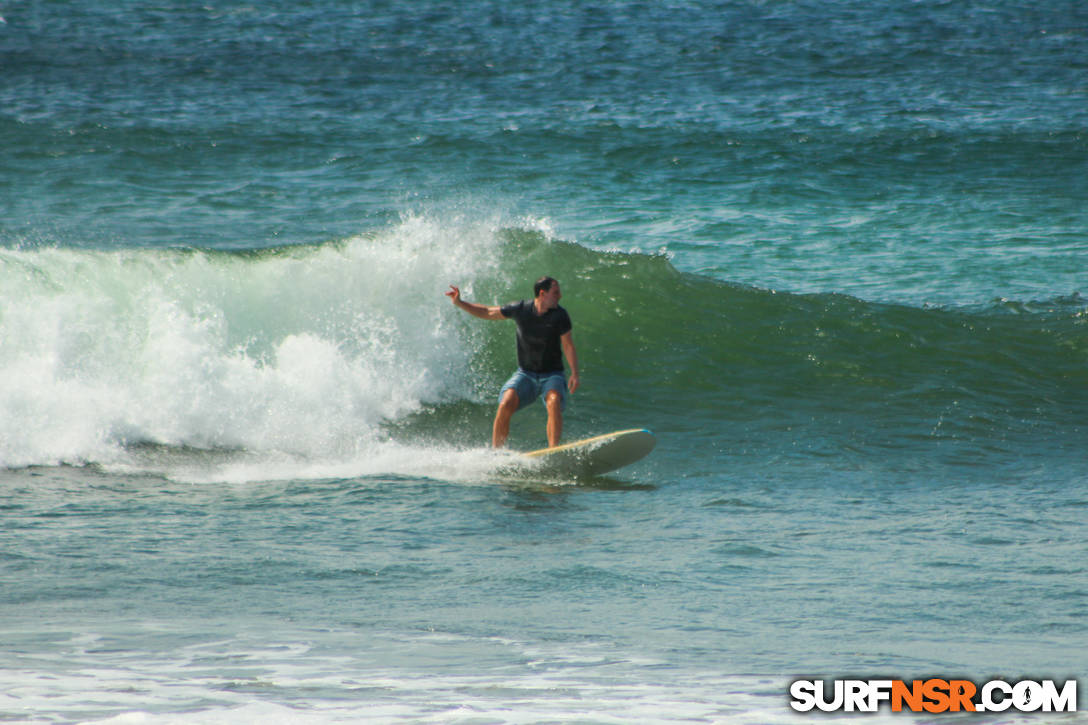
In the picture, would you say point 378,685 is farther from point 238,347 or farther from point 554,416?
point 238,347

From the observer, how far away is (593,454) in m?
9.05

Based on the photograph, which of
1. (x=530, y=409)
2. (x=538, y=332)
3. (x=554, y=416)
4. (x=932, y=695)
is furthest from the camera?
(x=530, y=409)

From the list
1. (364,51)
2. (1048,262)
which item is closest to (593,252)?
(1048,262)

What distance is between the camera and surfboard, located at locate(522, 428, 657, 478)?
905cm

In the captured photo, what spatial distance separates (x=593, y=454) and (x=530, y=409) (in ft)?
8.44

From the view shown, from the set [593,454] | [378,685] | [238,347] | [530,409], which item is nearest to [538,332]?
[593,454]

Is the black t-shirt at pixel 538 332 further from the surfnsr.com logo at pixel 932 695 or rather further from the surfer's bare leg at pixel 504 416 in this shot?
the surfnsr.com logo at pixel 932 695

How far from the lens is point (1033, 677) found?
463 cm

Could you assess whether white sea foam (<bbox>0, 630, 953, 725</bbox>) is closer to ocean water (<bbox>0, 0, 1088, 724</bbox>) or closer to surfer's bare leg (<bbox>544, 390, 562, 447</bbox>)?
ocean water (<bbox>0, 0, 1088, 724</bbox>)

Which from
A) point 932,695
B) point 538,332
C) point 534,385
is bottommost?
point 932,695

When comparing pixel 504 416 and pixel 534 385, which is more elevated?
pixel 534 385

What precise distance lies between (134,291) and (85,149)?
1222 centimetres

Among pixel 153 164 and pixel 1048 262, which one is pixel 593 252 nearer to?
pixel 1048 262

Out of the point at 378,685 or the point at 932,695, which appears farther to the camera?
the point at 378,685
